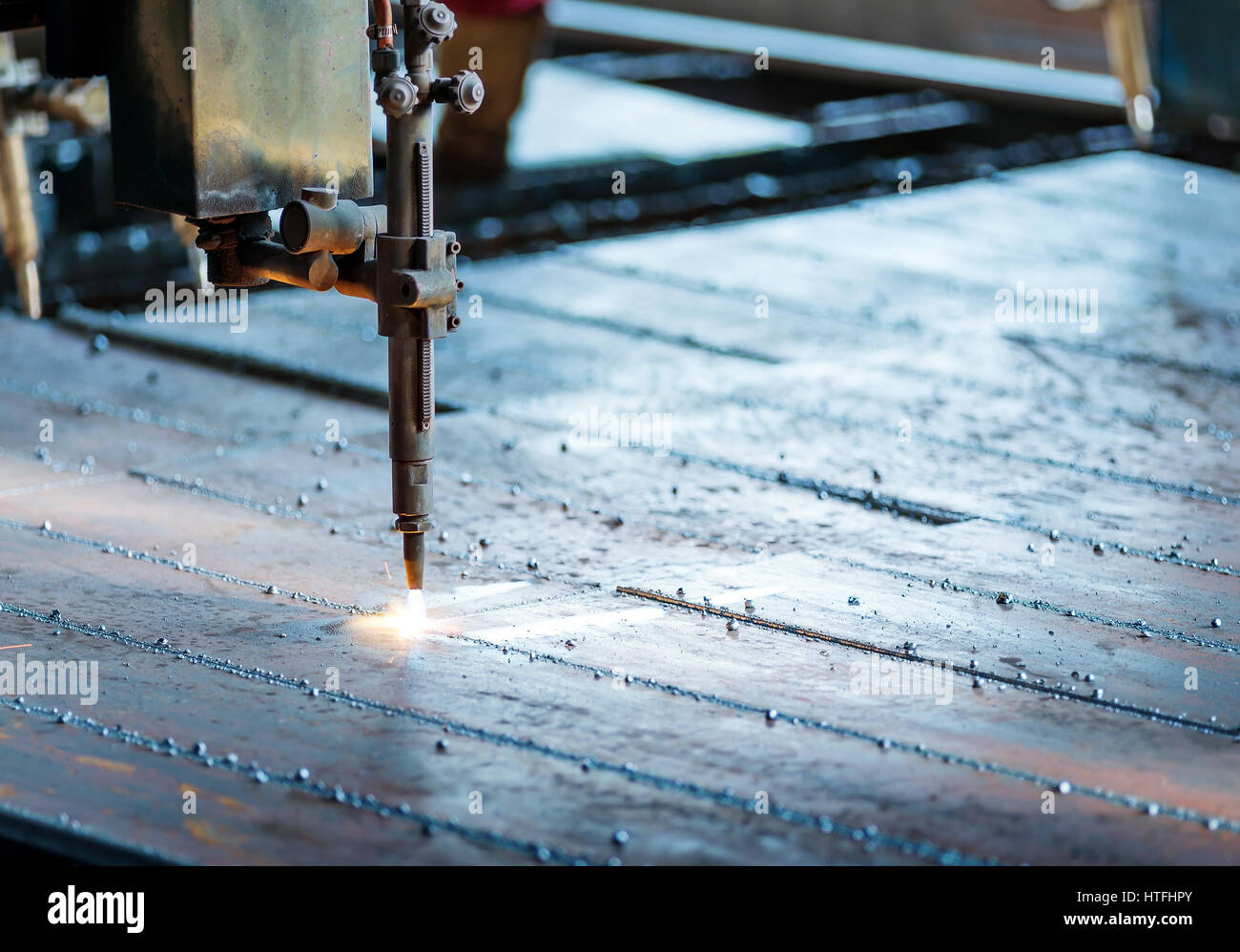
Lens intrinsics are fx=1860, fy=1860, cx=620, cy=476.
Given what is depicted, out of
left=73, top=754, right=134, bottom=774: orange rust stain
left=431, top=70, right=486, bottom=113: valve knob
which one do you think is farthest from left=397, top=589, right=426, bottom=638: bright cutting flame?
left=431, top=70, right=486, bottom=113: valve knob

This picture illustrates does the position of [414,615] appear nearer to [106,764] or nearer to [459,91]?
[106,764]

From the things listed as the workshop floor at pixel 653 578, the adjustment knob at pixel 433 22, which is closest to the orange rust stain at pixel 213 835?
the workshop floor at pixel 653 578

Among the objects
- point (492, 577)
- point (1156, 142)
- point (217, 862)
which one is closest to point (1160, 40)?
point (1156, 142)

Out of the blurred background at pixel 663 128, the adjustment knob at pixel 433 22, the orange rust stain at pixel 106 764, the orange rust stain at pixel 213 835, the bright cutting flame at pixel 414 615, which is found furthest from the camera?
the blurred background at pixel 663 128

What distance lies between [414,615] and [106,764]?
460 mm

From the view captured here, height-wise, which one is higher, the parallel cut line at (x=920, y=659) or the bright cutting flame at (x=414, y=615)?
the bright cutting flame at (x=414, y=615)

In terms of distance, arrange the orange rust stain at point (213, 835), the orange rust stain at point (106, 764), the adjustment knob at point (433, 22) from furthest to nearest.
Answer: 1. the adjustment knob at point (433, 22)
2. the orange rust stain at point (106, 764)
3. the orange rust stain at point (213, 835)

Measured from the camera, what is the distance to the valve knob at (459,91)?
1.80 m

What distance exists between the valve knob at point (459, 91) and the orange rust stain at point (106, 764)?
69 cm

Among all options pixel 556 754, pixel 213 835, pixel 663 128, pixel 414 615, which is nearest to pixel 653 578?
pixel 414 615

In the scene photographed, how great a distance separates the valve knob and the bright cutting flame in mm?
542

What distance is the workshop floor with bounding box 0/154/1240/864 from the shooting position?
1.61 meters

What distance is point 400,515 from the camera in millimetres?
1965

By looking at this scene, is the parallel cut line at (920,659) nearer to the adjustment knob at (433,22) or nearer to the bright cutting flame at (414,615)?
the bright cutting flame at (414,615)
